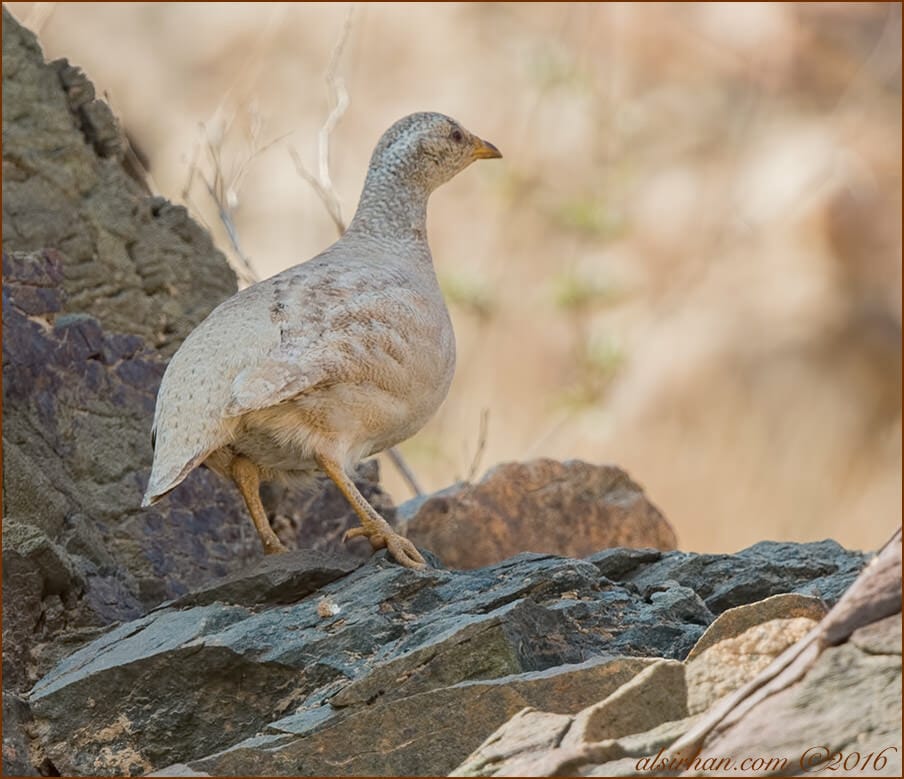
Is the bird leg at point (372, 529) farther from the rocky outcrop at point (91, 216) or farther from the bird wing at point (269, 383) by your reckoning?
the rocky outcrop at point (91, 216)

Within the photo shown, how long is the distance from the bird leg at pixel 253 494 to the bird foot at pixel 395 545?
0.37 metres

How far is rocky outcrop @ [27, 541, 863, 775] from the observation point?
4949 millimetres

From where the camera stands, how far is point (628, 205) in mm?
17719

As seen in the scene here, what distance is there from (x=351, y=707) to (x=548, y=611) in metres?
0.96

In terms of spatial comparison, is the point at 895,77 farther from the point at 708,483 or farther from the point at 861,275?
the point at 708,483

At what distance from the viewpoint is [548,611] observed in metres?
5.76

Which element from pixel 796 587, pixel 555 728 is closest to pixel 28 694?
pixel 555 728

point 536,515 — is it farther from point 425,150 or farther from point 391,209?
point 425,150

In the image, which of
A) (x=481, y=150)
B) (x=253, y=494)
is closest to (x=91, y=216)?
(x=481, y=150)

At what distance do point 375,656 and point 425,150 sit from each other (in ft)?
11.0

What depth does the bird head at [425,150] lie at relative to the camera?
8.20m

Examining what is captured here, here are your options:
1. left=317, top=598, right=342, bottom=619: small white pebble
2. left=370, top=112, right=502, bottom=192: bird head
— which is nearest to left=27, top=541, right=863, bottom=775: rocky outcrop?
left=317, top=598, right=342, bottom=619: small white pebble

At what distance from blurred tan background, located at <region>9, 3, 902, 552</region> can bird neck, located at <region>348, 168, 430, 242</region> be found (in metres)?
7.28

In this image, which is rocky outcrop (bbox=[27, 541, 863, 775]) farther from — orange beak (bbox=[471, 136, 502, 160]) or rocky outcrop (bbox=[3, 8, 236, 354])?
orange beak (bbox=[471, 136, 502, 160])
